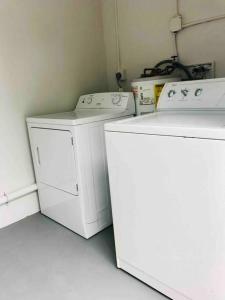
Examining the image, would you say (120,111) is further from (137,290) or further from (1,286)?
(1,286)

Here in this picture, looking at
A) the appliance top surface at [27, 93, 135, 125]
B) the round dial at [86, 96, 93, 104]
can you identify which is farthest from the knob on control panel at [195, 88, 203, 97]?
the round dial at [86, 96, 93, 104]

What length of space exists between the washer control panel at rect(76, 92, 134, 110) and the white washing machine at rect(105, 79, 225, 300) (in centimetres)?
60

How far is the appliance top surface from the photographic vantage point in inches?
72.5

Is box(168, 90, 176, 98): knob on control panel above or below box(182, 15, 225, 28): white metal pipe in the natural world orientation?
below

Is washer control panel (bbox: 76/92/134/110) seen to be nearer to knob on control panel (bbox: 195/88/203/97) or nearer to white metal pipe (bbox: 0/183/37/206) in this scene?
knob on control panel (bbox: 195/88/203/97)

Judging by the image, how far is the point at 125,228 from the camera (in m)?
1.50

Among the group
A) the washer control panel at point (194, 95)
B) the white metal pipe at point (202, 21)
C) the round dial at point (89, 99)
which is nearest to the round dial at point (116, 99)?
the round dial at point (89, 99)

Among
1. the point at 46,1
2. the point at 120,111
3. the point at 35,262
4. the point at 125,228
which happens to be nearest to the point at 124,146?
the point at 125,228

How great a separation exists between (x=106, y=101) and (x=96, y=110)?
12 centimetres

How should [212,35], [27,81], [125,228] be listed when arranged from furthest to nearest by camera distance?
[27,81] < [212,35] < [125,228]

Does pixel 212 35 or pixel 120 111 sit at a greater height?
pixel 212 35

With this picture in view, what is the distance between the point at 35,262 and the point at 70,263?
25 centimetres

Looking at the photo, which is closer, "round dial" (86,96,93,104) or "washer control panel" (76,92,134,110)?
"washer control panel" (76,92,134,110)

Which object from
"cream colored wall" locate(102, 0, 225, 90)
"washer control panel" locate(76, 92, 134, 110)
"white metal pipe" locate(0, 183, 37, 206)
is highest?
"cream colored wall" locate(102, 0, 225, 90)
